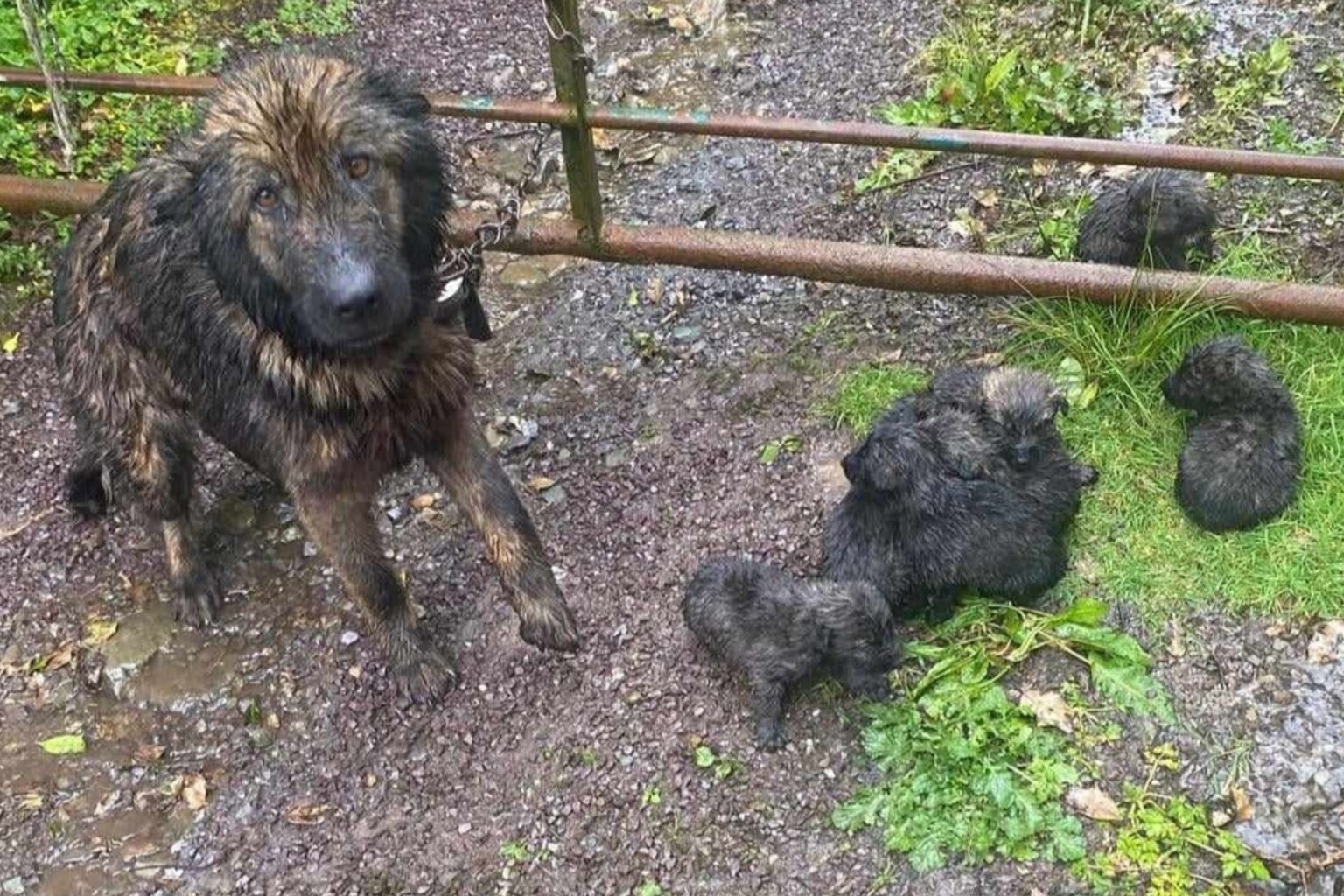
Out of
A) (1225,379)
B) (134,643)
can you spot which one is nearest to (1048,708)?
(1225,379)

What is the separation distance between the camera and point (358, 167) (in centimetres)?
330

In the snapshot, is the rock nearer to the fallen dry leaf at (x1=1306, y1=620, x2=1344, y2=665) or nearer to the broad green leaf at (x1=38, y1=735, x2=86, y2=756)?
the broad green leaf at (x1=38, y1=735, x2=86, y2=756)

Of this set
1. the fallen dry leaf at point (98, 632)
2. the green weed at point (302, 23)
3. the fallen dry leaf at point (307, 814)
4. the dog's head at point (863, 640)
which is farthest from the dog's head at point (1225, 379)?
the green weed at point (302, 23)

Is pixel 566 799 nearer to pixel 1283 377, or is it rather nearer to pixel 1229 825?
pixel 1229 825

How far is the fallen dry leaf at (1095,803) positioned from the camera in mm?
3580

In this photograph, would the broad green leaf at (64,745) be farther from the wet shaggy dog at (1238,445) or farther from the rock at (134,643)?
the wet shaggy dog at (1238,445)

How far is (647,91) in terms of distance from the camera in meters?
6.66

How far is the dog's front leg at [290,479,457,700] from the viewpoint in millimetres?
3945

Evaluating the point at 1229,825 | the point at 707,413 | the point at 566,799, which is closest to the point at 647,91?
the point at 707,413

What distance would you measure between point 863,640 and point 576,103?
7.33ft

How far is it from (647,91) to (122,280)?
3362mm

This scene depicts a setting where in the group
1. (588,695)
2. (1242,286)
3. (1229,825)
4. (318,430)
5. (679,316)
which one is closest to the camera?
(1229,825)

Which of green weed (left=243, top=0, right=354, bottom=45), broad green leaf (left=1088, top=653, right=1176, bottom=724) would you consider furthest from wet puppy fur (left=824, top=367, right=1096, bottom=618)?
green weed (left=243, top=0, right=354, bottom=45)

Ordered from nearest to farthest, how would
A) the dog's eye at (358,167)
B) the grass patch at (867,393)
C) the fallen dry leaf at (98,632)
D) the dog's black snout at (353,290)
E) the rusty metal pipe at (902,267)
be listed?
→ 1. the dog's black snout at (353,290)
2. the dog's eye at (358,167)
3. the rusty metal pipe at (902,267)
4. the fallen dry leaf at (98,632)
5. the grass patch at (867,393)
